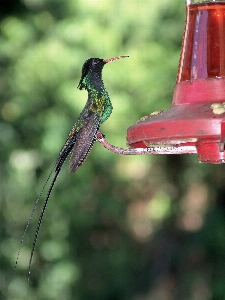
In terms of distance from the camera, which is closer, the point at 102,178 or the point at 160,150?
the point at 160,150

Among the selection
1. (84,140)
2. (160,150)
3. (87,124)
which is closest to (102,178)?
(87,124)

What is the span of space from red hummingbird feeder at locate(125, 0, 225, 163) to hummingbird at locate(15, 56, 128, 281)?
0.39 meters

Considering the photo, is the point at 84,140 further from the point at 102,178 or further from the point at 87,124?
the point at 102,178

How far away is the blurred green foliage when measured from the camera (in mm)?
8195

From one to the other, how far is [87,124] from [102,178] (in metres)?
5.25

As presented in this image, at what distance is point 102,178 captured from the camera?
9469mm

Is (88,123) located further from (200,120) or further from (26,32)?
(26,32)

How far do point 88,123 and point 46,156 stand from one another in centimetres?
435

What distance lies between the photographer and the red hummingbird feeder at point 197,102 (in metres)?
3.07

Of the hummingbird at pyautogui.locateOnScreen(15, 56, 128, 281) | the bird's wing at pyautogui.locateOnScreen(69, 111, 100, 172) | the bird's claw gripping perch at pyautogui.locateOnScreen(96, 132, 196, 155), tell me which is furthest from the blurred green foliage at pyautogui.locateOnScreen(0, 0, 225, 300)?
the bird's claw gripping perch at pyautogui.locateOnScreen(96, 132, 196, 155)

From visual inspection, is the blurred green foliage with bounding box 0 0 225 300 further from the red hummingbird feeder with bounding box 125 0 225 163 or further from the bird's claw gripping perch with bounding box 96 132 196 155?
the bird's claw gripping perch with bounding box 96 132 196 155

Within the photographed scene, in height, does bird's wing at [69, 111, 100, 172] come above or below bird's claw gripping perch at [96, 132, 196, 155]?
above

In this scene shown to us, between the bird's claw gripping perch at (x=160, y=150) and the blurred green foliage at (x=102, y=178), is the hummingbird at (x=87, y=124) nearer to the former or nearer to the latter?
the bird's claw gripping perch at (x=160, y=150)

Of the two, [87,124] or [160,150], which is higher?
[87,124]
